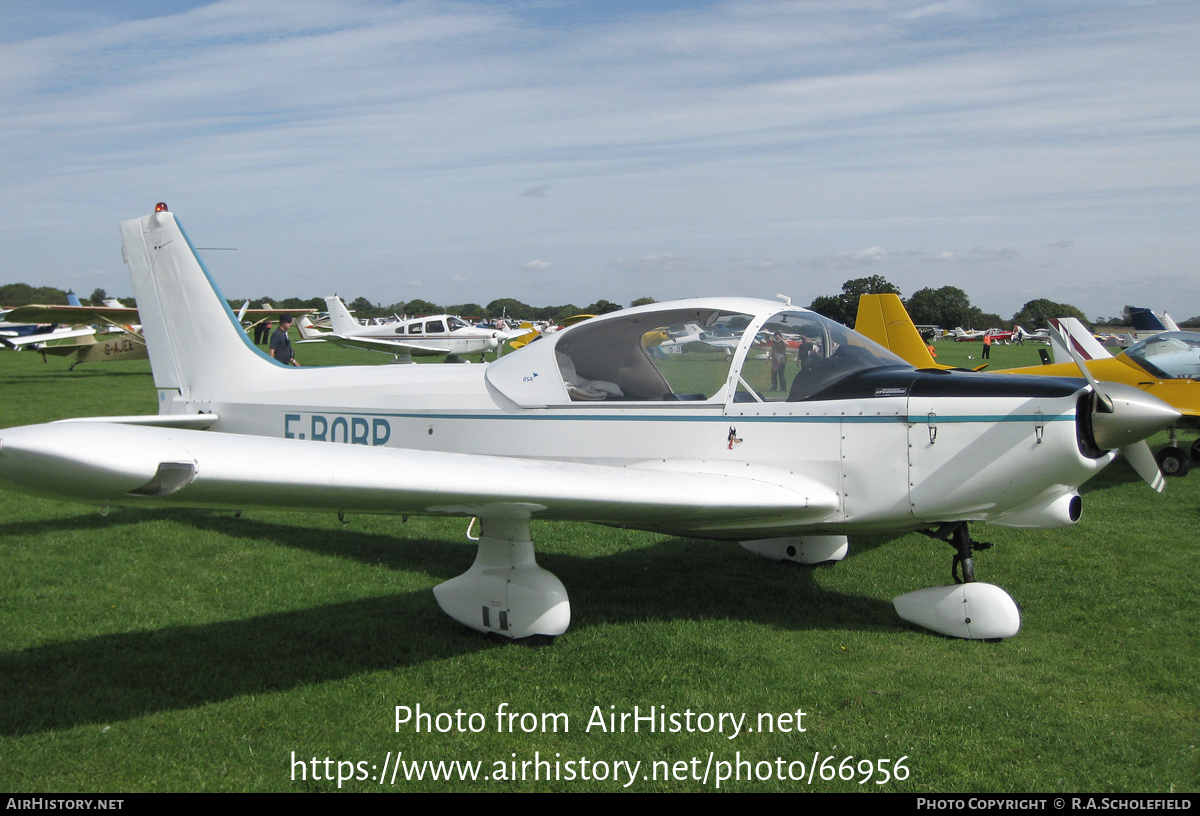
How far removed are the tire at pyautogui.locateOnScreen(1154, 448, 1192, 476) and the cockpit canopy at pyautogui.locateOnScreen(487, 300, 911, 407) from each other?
685 cm

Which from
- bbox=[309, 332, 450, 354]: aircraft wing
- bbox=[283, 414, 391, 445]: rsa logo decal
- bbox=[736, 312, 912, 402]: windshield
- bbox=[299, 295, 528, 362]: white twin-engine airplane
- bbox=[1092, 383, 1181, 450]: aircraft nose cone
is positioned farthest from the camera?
bbox=[299, 295, 528, 362]: white twin-engine airplane

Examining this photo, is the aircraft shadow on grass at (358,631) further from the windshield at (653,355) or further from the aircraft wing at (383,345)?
the aircraft wing at (383,345)

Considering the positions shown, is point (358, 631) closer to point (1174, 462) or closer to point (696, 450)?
point (696, 450)

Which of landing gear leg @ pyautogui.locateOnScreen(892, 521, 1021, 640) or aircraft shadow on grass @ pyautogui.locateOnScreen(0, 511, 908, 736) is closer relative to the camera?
aircraft shadow on grass @ pyautogui.locateOnScreen(0, 511, 908, 736)

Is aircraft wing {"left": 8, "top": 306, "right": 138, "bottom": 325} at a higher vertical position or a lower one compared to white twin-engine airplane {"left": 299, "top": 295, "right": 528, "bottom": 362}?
higher

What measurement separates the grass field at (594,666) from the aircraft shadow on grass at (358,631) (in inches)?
0.7

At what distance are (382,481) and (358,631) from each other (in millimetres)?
1786

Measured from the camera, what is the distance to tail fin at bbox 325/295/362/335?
112 feet

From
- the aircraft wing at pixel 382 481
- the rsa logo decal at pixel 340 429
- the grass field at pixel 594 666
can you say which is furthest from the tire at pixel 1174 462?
the rsa logo decal at pixel 340 429

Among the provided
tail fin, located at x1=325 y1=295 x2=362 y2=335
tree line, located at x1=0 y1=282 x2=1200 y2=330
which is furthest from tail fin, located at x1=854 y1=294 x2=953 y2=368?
tail fin, located at x1=325 y1=295 x2=362 y2=335

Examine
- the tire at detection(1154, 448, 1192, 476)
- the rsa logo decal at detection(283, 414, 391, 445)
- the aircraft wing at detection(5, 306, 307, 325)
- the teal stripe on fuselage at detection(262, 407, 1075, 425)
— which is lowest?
the tire at detection(1154, 448, 1192, 476)

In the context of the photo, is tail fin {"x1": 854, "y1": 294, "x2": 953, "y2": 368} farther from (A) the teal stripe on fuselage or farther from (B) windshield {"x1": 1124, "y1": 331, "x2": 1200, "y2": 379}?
(A) the teal stripe on fuselage
